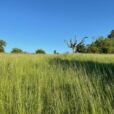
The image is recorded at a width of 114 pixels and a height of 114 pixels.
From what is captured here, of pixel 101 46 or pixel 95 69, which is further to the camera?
pixel 101 46

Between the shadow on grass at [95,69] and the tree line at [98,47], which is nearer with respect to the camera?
the shadow on grass at [95,69]

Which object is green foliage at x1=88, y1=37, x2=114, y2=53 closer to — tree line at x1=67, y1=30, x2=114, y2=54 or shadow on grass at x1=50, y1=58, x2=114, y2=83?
tree line at x1=67, y1=30, x2=114, y2=54

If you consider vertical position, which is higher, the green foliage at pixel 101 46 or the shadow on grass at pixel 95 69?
the green foliage at pixel 101 46

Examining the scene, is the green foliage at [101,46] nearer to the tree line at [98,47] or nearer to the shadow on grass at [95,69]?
the tree line at [98,47]

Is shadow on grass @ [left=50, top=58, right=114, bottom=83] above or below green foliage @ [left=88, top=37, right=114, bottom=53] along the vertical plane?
below

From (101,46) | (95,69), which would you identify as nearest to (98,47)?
(101,46)

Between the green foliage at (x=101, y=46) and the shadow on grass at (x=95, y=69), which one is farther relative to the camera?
the green foliage at (x=101, y=46)

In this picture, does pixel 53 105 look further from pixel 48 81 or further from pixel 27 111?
pixel 48 81

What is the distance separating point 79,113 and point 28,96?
0.58 metres

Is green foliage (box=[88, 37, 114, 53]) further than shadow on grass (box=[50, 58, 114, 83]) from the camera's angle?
Yes

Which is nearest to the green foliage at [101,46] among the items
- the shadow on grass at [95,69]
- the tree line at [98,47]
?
the tree line at [98,47]

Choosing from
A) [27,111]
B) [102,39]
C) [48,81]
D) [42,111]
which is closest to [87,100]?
[42,111]

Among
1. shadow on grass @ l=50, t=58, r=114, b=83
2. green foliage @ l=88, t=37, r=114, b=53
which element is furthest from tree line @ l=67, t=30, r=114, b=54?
shadow on grass @ l=50, t=58, r=114, b=83

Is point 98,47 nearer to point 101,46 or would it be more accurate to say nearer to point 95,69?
point 101,46
